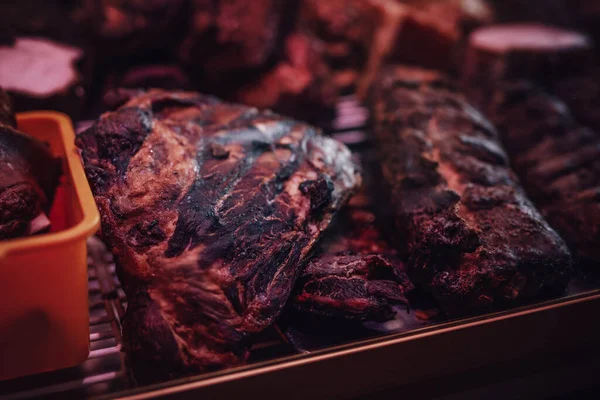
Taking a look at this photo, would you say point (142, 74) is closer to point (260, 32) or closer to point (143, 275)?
point (260, 32)

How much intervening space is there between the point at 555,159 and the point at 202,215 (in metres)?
2.02

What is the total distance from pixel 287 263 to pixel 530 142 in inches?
73.6

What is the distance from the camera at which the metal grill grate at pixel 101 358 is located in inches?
70.7

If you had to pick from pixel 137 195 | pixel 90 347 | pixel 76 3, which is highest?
pixel 76 3

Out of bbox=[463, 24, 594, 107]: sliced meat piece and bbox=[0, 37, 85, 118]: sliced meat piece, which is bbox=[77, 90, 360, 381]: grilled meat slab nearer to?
bbox=[0, 37, 85, 118]: sliced meat piece

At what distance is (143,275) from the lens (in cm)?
176

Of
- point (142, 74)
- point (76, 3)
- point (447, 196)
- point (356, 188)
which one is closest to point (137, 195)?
point (356, 188)

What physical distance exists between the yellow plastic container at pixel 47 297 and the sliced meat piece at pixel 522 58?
9.55 ft

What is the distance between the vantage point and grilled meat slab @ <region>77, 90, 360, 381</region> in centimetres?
171

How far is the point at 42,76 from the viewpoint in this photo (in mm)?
3002

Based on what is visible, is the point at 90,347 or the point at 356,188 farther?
the point at 356,188

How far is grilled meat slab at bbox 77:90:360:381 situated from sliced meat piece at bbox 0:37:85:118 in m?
0.80

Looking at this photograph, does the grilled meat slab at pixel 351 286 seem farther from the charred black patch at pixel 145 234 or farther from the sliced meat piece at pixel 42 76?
the sliced meat piece at pixel 42 76

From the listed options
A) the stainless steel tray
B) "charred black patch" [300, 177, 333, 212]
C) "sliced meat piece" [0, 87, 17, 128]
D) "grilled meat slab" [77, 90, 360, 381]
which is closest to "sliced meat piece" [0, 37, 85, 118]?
"sliced meat piece" [0, 87, 17, 128]
